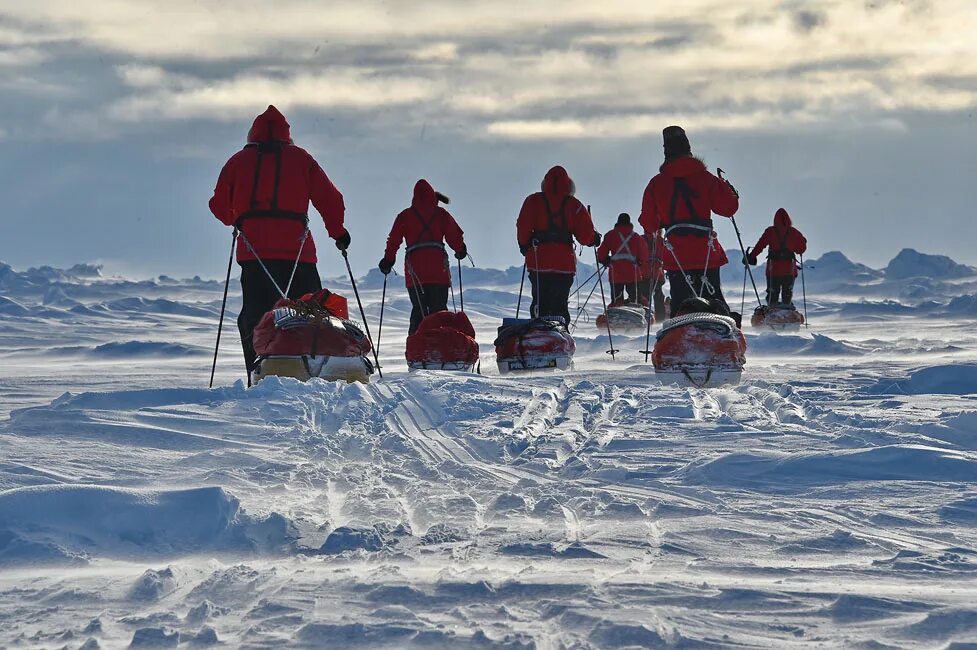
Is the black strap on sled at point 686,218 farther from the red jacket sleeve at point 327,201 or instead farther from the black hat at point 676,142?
the red jacket sleeve at point 327,201

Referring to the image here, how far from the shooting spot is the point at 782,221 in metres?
17.9

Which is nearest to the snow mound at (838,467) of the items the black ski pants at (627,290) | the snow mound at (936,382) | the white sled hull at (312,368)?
the snow mound at (936,382)

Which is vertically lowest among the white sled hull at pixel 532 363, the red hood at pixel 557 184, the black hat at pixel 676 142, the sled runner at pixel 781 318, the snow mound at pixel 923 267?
the white sled hull at pixel 532 363

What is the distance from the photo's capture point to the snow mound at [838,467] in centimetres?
396

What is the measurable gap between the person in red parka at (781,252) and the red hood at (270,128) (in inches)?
444

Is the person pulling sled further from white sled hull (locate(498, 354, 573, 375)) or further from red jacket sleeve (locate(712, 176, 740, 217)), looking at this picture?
white sled hull (locate(498, 354, 573, 375))

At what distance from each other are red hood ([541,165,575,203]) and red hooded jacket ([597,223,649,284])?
7534mm

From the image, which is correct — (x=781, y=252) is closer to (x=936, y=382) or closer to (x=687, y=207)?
(x=687, y=207)

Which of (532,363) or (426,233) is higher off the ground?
(426,233)

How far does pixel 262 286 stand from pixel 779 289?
39.1 feet

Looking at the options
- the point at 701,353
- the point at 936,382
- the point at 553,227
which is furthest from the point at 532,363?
the point at 936,382

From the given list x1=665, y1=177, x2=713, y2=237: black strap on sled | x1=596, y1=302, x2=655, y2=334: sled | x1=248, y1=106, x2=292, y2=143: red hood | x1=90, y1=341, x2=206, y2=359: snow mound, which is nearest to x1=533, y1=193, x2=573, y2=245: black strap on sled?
x1=665, y1=177, x2=713, y2=237: black strap on sled

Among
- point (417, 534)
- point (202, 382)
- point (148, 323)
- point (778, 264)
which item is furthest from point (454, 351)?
point (148, 323)

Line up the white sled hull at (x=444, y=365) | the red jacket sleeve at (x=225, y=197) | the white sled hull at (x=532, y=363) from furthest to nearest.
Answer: the white sled hull at (x=532, y=363) < the white sled hull at (x=444, y=365) < the red jacket sleeve at (x=225, y=197)
